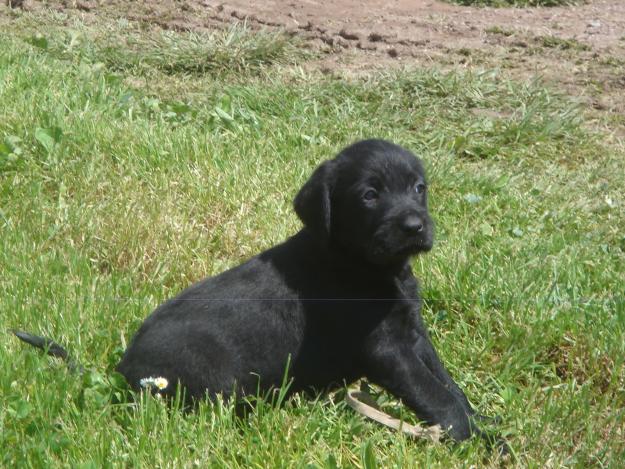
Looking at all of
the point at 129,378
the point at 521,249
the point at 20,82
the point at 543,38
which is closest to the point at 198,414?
the point at 129,378

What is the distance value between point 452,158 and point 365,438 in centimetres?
335

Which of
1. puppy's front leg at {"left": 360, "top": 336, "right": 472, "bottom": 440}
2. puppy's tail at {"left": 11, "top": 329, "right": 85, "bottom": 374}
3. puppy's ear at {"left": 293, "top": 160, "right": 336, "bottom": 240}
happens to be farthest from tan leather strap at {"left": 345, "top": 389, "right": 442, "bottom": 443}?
puppy's tail at {"left": 11, "top": 329, "right": 85, "bottom": 374}

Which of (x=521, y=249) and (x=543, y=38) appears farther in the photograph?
(x=543, y=38)

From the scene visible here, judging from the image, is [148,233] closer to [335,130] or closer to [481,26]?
[335,130]

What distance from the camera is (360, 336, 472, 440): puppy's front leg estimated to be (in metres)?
4.01

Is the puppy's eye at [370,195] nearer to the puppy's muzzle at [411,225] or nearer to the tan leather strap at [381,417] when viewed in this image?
the puppy's muzzle at [411,225]

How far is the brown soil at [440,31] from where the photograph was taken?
28.6 ft

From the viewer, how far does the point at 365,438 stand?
13.1 feet

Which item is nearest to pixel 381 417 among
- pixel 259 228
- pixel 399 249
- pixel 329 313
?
pixel 329 313

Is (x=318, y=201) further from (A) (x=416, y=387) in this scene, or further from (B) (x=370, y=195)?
(A) (x=416, y=387)

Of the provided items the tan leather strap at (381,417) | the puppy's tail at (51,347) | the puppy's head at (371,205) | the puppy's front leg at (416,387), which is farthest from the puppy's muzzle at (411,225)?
the puppy's tail at (51,347)

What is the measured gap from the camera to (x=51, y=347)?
433 cm

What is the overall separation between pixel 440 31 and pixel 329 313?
6.05 m

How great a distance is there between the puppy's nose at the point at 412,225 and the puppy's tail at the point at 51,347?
1.43 metres
